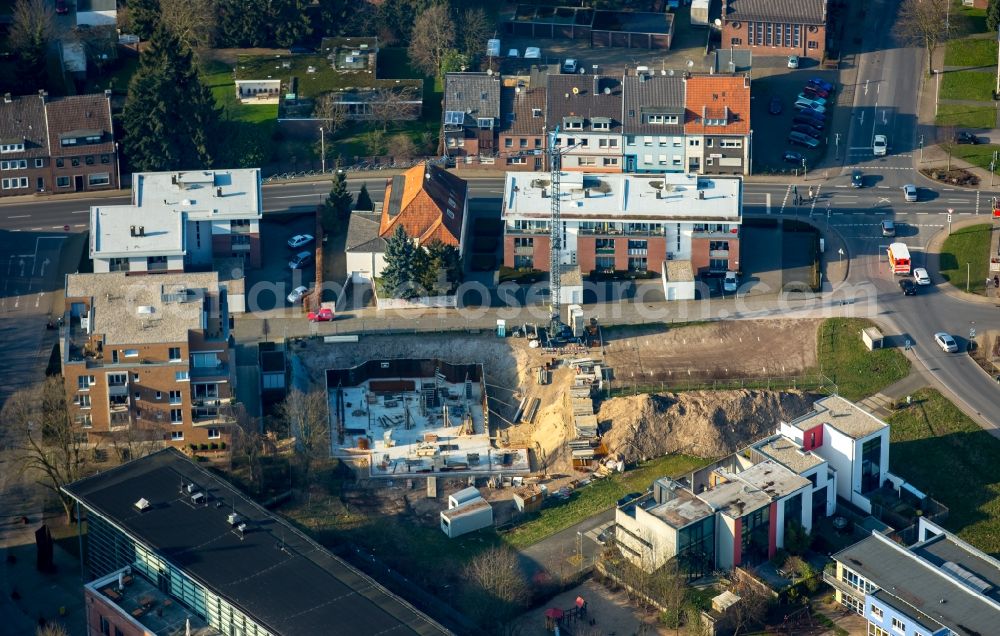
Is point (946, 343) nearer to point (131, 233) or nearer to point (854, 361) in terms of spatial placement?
point (854, 361)

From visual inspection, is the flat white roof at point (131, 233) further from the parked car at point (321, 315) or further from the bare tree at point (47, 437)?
the bare tree at point (47, 437)

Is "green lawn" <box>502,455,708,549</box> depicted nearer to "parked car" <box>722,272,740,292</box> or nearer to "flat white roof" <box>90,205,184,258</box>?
"parked car" <box>722,272,740,292</box>

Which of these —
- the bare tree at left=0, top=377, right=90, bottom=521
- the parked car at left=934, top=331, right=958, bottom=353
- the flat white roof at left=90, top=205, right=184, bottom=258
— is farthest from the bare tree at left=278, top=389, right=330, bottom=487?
the parked car at left=934, top=331, right=958, bottom=353

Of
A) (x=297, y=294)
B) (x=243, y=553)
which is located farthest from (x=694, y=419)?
(x=243, y=553)

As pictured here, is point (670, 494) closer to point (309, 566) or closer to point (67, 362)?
point (309, 566)

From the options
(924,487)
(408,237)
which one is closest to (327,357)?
(408,237)

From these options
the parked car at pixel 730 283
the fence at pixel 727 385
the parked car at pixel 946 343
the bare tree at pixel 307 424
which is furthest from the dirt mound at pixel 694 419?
the bare tree at pixel 307 424

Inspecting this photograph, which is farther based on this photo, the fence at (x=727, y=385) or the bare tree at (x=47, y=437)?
the fence at (x=727, y=385)
